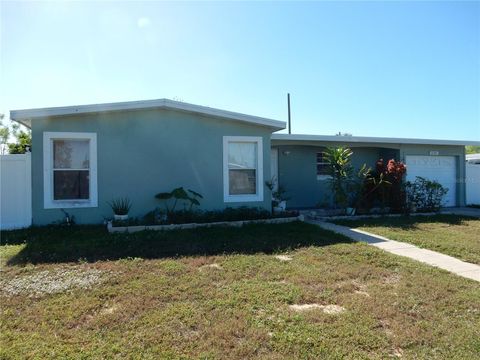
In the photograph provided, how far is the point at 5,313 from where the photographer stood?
3.81m

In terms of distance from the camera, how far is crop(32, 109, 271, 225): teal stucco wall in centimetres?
834

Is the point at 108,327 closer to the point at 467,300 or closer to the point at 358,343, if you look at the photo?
the point at 358,343

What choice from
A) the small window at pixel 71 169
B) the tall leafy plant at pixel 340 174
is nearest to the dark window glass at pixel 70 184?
the small window at pixel 71 169

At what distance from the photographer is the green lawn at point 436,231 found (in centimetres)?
686

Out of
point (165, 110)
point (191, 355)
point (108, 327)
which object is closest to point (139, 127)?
point (165, 110)

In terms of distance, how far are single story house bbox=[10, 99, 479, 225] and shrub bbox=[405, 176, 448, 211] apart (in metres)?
5.49

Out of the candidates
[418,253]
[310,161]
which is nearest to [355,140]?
[310,161]

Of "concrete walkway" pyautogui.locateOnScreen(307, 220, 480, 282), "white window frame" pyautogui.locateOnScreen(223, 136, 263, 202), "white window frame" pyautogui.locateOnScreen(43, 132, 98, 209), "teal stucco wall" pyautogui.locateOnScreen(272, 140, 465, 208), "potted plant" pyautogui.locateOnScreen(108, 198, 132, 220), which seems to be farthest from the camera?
"teal stucco wall" pyautogui.locateOnScreen(272, 140, 465, 208)

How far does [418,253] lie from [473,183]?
1125cm

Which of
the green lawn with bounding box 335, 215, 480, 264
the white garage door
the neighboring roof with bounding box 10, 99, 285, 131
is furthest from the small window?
the white garage door

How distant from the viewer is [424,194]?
12.2 m

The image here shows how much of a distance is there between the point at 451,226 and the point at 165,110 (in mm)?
8204

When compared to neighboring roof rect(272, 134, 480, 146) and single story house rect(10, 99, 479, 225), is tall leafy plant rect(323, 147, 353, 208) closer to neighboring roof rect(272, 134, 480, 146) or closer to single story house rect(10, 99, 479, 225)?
neighboring roof rect(272, 134, 480, 146)

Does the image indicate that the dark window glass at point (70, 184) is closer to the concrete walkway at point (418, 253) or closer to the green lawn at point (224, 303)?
the green lawn at point (224, 303)
